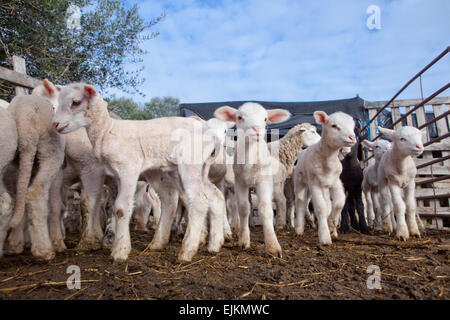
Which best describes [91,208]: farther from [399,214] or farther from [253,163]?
[399,214]

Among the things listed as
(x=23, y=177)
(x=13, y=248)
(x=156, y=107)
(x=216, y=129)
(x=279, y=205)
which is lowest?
(x=13, y=248)

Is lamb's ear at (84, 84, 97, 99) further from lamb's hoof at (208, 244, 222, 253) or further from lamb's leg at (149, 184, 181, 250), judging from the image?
lamb's hoof at (208, 244, 222, 253)

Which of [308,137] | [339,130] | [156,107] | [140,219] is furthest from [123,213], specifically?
[156,107]

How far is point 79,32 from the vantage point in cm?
936

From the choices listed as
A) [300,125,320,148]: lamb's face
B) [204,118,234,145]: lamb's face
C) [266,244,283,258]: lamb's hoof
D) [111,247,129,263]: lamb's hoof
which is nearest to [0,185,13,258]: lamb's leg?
[111,247,129,263]: lamb's hoof

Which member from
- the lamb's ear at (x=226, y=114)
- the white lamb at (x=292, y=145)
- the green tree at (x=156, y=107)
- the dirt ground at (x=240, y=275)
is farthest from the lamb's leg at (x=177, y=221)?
the green tree at (x=156, y=107)

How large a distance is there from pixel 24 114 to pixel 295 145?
5765 millimetres

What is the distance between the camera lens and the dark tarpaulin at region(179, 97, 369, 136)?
1000cm

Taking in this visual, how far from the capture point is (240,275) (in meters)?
2.75

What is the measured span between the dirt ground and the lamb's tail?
54 cm

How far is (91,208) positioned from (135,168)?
1101 mm

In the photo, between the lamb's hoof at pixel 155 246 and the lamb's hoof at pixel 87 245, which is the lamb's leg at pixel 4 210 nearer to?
the lamb's hoof at pixel 87 245
